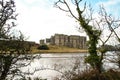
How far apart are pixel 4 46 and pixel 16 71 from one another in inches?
30.3

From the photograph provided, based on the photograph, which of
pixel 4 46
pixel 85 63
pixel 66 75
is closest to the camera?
pixel 4 46

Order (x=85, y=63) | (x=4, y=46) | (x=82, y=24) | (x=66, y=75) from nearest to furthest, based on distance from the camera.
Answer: (x=4, y=46)
(x=66, y=75)
(x=85, y=63)
(x=82, y=24)

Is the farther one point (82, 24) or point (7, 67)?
point (82, 24)

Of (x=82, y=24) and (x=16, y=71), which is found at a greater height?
(x=82, y=24)

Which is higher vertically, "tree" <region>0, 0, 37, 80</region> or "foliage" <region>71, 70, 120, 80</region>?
"tree" <region>0, 0, 37, 80</region>

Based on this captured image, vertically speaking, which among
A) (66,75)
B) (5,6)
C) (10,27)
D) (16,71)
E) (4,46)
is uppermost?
(5,6)

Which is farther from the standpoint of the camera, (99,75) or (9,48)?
(99,75)

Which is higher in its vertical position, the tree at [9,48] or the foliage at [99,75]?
the tree at [9,48]

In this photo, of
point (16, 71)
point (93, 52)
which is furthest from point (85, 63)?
point (16, 71)

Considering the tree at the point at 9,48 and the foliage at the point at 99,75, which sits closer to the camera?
the tree at the point at 9,48

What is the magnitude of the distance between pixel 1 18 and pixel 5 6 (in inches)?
13.8

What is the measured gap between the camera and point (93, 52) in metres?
26.8

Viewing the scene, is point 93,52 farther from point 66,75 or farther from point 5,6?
point 5,6

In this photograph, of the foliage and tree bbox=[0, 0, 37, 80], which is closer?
tree bbox=[0, 0, 37, 80]
